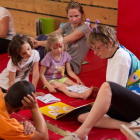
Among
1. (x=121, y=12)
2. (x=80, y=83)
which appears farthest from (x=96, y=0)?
(x=80, y=83)

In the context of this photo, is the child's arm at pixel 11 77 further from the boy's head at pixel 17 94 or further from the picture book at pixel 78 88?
the boy's head at pixel 17 94

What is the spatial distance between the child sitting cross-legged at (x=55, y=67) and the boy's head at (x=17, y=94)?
1065 millimetres

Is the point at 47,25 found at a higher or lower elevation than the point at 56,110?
higher

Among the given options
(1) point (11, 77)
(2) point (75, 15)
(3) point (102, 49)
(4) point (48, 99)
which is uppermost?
(2) point (75, 15)

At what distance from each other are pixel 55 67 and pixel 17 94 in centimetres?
129

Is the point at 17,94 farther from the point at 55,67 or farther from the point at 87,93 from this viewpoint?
the point at 55,67

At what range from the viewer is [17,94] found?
51.1 inches

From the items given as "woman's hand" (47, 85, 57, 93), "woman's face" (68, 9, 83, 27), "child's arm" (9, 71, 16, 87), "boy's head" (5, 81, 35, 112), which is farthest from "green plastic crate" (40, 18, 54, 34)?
"boy's head" (5, 81, 35, 112)

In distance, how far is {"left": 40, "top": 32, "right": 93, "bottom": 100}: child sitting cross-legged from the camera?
2459 mm

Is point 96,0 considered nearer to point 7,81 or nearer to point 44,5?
point 44,5

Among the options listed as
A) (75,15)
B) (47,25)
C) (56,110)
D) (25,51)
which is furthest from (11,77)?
(47,25)

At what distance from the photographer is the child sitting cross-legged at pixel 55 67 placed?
2.46 m

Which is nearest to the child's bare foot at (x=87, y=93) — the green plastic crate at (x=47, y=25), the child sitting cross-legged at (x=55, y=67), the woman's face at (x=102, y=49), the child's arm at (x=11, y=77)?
the child sitting cross-legged at (x=55, y=67)

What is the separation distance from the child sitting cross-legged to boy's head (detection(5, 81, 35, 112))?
106 cm
